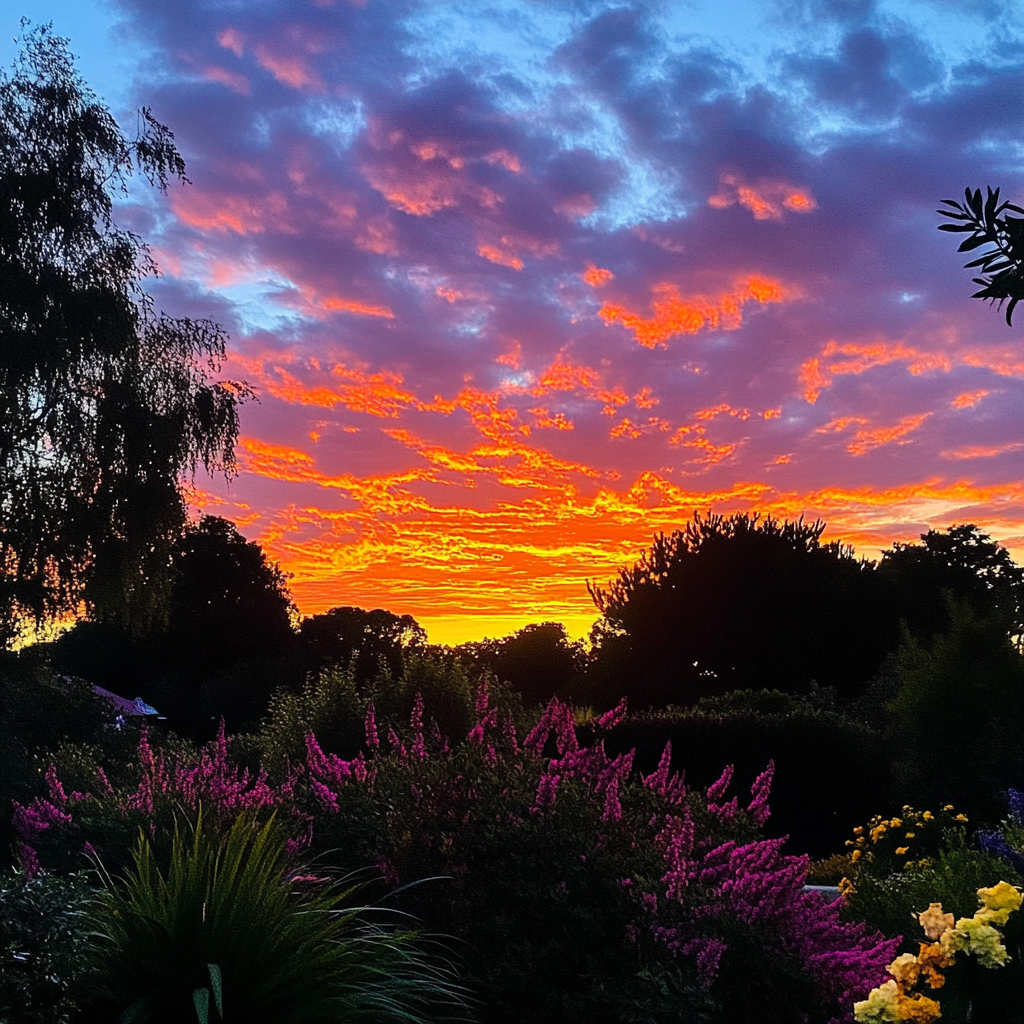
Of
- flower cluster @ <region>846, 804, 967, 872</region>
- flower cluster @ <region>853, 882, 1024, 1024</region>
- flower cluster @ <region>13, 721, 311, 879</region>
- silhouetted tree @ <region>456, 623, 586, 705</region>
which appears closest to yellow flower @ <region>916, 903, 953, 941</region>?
flower cluster @ <region>853, 882, 1024, 1024</region>

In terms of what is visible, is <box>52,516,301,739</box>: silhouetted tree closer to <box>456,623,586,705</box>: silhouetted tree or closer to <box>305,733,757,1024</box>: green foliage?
<box>456,623,586,705</box>: silhouetted tree

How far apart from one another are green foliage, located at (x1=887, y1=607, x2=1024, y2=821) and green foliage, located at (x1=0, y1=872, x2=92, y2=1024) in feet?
35.5

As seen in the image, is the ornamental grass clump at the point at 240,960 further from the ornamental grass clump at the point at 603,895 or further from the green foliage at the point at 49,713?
the green foliage at the point at 49,713

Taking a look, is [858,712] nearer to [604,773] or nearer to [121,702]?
[604,773]

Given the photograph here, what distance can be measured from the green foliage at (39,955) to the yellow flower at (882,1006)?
3091 millimetres

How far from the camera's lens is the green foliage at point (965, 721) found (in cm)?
1192

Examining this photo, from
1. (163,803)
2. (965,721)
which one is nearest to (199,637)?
(965,721)

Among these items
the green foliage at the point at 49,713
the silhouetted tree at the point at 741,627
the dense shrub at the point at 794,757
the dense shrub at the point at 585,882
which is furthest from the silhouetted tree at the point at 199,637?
the dense shrub at the point at 585,882

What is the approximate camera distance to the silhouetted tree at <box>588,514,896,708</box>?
30016mm

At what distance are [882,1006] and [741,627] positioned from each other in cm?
2724

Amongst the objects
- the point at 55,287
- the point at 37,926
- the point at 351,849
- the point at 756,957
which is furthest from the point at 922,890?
the point at 55,287

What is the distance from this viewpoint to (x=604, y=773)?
19.5ft

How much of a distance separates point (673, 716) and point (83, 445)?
11.6 meters

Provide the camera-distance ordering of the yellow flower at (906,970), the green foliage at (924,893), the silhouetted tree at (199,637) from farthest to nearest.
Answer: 1. the silhouetted tree at (199,637)
2. the green foliage at (924,893)
3. the yellow flower at (906,970)
